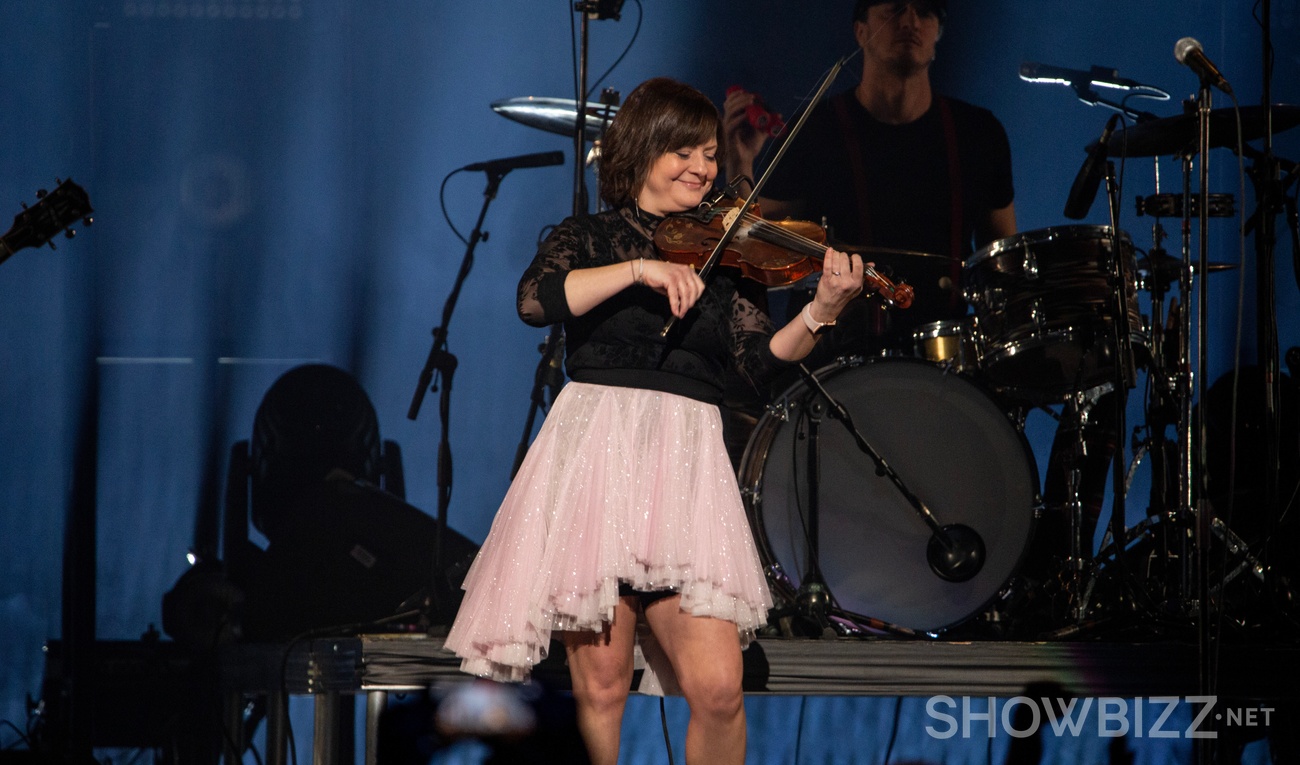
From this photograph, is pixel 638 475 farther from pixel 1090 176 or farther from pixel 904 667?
pixel 1090 176

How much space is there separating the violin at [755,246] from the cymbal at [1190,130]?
65.2 inches

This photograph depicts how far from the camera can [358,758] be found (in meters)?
4.54

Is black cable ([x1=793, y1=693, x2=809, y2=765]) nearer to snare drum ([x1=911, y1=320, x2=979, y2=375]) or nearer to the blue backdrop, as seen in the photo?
the blue backdrop

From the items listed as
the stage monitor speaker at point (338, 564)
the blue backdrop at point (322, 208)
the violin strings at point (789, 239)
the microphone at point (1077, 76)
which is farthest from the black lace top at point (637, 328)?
the microphone at point (1077, 76)

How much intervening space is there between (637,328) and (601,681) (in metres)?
0.68

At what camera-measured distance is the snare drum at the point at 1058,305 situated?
142 inches

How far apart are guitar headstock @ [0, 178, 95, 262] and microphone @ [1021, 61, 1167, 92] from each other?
128 inches

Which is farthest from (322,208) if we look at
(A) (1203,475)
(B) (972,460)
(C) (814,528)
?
(A) (1203,475)

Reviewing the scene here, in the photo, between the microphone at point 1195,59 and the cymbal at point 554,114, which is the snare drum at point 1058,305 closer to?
the microphone at point 1195,59

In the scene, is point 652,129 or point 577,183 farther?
point 577,183

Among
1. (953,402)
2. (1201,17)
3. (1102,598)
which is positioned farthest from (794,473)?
(1201,17)

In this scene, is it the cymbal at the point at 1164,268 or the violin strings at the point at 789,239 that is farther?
the cymbal at the point at 1164,268

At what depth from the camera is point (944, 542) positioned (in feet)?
11.8

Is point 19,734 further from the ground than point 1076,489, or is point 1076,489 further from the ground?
point 1076,489
